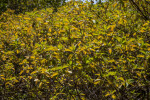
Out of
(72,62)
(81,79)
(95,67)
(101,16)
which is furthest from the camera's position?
(101,16)

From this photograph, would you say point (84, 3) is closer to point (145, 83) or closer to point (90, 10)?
point (90, 10)

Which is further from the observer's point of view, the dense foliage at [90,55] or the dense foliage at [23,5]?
the dense foliage at [23,5]

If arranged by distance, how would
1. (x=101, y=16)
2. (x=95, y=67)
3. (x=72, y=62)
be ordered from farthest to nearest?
(x=101, y=16), (x=95, y=67), (x=72, y=62)

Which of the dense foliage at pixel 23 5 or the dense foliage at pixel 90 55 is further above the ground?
the dense foliage at pixel 23 5

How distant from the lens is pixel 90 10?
364cm

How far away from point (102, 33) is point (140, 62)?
0.73 metres

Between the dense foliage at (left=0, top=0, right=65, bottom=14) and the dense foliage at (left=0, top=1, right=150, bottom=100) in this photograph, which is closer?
the dense foliage at (left=0, top=1, right=150, bottom=100)

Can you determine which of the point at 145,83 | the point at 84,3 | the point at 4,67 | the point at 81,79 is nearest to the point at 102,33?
the point at 81,79

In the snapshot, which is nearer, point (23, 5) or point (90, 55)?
point (90, 55)

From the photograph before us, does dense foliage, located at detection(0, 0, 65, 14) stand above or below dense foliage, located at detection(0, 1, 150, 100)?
above

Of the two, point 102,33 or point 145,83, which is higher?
point 102,33

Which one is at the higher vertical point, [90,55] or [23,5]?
[23,5]

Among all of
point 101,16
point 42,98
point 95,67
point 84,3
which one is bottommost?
point 42,98

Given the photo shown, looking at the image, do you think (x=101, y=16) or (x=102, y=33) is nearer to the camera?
(x=102, y=33)
